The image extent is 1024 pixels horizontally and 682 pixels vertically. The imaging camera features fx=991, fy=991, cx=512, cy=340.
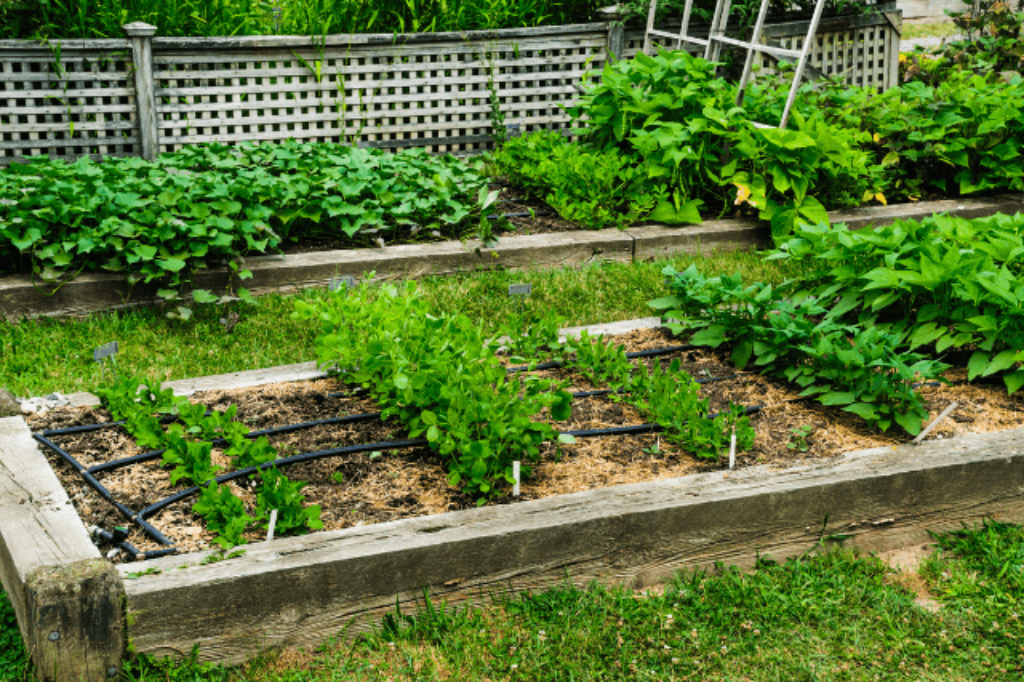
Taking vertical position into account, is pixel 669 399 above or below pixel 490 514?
above

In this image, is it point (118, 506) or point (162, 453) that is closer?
point (118, 506)

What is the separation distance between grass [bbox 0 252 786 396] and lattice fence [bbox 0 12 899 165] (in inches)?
83.4

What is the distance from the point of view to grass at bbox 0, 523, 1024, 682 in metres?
2.46

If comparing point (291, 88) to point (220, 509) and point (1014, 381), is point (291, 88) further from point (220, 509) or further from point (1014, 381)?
point (1014, 381)

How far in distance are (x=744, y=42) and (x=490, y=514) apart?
5.26 metres

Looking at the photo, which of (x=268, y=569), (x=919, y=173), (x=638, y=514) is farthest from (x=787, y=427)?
(x=919, y=173)

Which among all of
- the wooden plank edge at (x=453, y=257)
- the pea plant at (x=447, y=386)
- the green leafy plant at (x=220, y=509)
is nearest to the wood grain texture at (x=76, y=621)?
the green leafy plant at (x=220, y=509)

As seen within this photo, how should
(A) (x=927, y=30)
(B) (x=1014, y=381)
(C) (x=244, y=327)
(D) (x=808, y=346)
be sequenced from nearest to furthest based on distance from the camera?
(B) (x=1014, y=381) < (D) (x=808, y=346) < (C) (x=244, y=327) < (A) (x=927, y=30)

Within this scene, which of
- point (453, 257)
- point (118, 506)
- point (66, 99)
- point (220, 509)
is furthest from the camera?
point (66, 99)

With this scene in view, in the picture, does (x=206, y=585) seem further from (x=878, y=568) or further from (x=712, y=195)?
(x=712, y=195)

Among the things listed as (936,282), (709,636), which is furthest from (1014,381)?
(709,636)

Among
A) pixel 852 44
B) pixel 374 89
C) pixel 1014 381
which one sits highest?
pixel 852 44

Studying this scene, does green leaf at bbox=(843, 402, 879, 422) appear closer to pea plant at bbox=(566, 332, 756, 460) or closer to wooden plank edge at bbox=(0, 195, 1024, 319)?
pea plant at bbox=(566, 332, 756, 460)

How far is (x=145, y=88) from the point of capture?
6.75m
